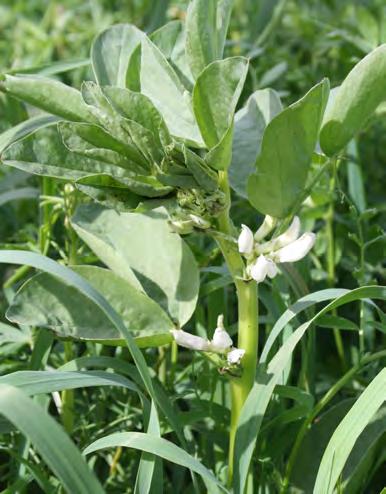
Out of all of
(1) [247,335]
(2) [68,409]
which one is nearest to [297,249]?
(1) [247,335]

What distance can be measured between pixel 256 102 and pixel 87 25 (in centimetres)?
146

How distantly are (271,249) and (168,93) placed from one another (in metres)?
0.25

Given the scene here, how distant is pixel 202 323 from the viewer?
4.42 feet

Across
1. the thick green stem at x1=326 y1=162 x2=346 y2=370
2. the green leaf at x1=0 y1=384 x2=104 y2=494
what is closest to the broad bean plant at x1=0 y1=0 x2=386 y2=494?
the green leaf at x1=0 y1=384 x2=104 y2=494

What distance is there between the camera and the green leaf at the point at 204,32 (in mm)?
1016

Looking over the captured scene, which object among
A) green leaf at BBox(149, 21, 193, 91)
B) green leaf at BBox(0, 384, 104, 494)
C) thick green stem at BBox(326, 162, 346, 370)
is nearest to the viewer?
green leaf at BBox(0, 384, 104, 494)

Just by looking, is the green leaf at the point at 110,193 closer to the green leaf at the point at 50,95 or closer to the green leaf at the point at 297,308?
the green leaf at the point at 50,95

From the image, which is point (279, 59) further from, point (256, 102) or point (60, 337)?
point (60, 337)

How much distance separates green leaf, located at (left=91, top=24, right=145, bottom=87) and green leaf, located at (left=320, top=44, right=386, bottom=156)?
294mm

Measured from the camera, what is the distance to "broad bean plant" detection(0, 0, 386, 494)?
3.16 feet

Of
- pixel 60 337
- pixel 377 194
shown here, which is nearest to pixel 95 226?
pixel 60 337

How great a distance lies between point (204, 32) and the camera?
1.02m

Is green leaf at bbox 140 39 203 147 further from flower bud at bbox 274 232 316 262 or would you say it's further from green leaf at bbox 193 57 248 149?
flower bud at bbox 274 232 316 262

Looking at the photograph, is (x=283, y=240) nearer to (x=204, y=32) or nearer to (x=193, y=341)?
(x=193, y=341)
